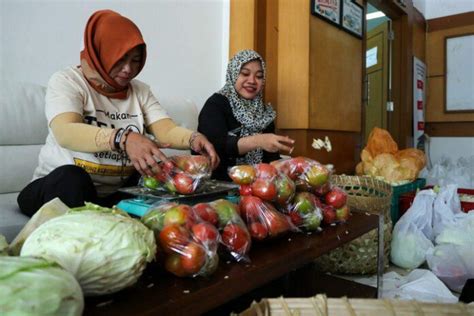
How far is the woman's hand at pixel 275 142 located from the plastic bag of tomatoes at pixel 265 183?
0.37m

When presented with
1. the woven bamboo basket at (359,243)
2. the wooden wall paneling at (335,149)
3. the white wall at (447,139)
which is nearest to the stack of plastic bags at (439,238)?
the woven bamboo basket at (359,243)

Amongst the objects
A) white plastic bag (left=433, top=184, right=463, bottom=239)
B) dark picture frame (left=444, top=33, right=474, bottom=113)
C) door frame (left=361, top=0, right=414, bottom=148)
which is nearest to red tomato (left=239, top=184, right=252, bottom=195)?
white plastic bag (left=433, top=184, right=463, bottom=239)

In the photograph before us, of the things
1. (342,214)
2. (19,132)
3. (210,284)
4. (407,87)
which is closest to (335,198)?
(342,214)

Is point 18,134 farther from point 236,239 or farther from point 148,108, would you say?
point 236,239

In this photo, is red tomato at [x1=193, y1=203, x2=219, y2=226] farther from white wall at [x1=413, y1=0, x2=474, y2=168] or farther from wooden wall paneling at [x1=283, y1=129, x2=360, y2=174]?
white wall at [x1=413, y1=0, x2=474, y2=168]

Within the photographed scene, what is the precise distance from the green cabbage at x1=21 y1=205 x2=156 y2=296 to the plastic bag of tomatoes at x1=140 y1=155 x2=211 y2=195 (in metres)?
0.33

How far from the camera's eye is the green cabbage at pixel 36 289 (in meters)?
0.33

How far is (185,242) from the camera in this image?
522 millimetres

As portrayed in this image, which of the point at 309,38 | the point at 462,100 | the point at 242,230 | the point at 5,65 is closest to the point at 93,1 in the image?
the point at 5,65

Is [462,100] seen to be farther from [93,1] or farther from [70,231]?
[70,231]

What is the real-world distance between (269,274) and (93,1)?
1575 mm

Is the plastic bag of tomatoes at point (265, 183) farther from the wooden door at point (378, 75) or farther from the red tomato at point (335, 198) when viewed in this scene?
the wooden door at point (378, 75)

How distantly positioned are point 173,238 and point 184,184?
291 millimetres

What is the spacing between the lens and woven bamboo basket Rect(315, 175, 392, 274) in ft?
4.63
